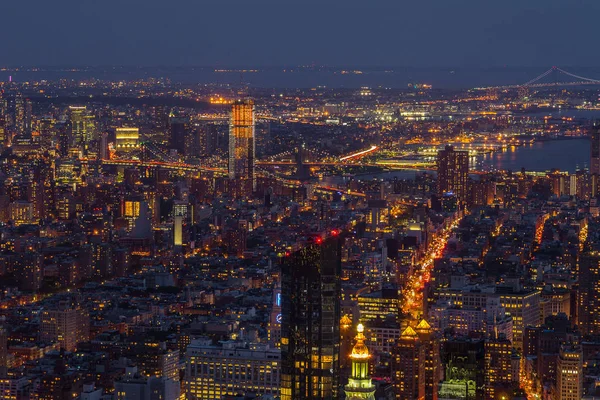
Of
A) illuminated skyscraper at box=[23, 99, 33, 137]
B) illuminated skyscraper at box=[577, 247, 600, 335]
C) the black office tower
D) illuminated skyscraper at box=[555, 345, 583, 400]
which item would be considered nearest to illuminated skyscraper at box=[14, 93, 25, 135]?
illuminated skyscraper at box=[23, 99, 33, 137]

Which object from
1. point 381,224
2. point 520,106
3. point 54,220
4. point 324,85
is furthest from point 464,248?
point 324,85

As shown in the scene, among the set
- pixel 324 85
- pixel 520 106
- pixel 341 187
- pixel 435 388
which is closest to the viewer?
pixel 435 388

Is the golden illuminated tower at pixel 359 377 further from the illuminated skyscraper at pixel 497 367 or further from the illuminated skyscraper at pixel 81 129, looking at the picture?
the illuminated skyscraper at pixel 81 129

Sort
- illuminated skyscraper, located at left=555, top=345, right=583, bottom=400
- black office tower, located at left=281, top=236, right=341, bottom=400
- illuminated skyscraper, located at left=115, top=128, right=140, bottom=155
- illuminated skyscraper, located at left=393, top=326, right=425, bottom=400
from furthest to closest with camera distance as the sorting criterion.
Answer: illuminated skyscraper, located at left=115, top=128, right=140, bottom=155 → illuminated skyscraper, located at left=555, top=345, right=583, bottom=400 → illuminated skyscraper, located at left=393, top=326, right=425, bottom=400 → black office tower, located at left=281, top=236, right=341, bottom=400

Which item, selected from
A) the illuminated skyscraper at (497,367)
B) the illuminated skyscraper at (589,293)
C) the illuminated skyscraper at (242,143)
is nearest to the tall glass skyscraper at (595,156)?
the illuminated skyscraper at (242,143)

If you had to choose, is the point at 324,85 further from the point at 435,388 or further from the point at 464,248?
the point at 435,388

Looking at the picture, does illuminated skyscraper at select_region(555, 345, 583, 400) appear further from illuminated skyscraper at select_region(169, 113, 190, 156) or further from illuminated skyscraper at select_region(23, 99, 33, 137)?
illuminated skyscraper at select_region(23, 99, 33, 137)

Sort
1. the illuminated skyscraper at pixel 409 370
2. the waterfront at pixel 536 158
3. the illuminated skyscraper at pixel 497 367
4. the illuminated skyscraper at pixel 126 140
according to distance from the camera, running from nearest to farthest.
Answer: the illuminated skyscraper at pixel 497 367 < the illuminated skyscraper at pixel 409 370 < the waterfront at pixel 536 158 < the illuminated skyscraper at pixel 126 140
